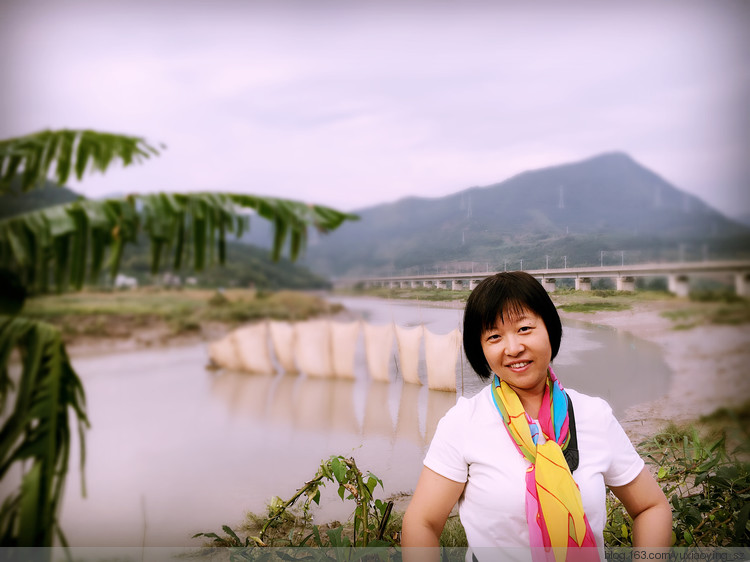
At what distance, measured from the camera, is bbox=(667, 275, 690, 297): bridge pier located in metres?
2.04

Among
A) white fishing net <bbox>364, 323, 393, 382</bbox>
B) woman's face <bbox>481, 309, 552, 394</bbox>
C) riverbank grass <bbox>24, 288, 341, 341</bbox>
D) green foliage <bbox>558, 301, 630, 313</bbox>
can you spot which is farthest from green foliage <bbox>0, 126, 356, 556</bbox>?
green foliage <bbox>558, 301, 630, 313</bbox>

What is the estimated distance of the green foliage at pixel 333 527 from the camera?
71.0 inches

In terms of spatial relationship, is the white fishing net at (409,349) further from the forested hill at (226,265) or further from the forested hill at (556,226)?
the forested hill at (226,265)

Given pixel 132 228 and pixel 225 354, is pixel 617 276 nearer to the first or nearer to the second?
pixel 225 354

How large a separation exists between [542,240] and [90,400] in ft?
5.75

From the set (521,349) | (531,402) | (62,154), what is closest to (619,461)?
(531,402)

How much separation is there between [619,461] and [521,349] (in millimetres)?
361

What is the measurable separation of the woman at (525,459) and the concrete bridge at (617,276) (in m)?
0.72

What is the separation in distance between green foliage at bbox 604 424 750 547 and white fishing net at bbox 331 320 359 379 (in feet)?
3.53

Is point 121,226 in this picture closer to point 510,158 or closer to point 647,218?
point 510,158

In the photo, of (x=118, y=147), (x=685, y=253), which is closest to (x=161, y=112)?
(x=118, y=147)

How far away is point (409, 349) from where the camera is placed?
2119mm

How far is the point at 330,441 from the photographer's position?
204cm

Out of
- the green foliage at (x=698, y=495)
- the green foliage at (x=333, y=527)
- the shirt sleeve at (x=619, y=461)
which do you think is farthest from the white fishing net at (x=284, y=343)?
the green foliage at (x=698, y=495)
